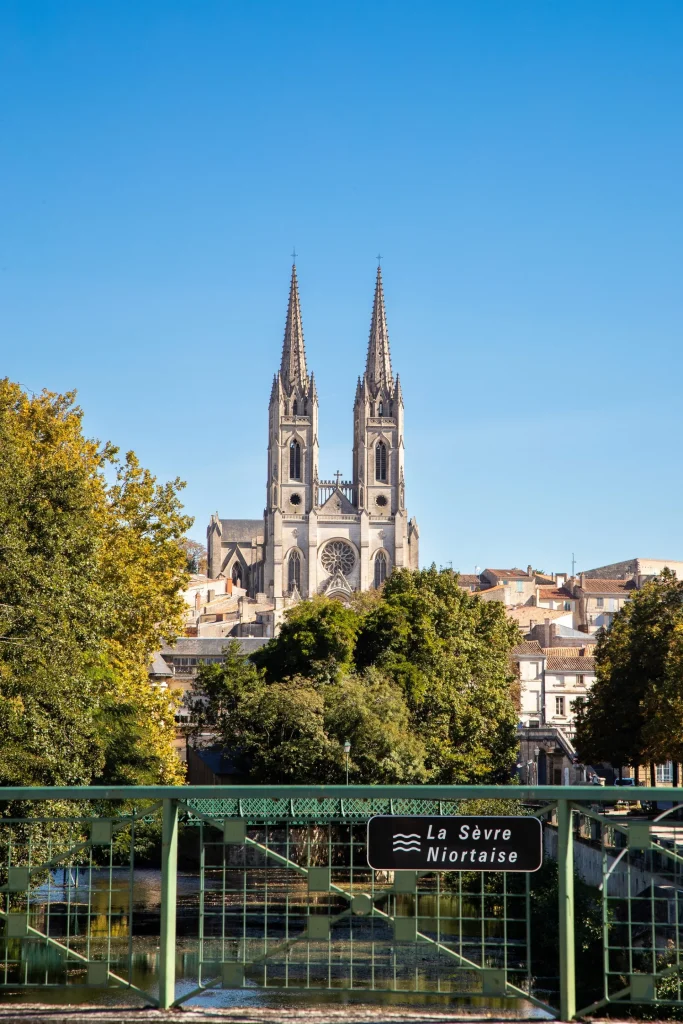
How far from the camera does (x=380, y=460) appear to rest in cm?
15062

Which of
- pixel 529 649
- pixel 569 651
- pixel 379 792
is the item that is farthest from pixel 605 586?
pixel 379 792

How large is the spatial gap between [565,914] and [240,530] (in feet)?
577

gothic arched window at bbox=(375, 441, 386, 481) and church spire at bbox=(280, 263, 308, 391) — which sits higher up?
church spire at bbox=(280, 263, 308, 391)

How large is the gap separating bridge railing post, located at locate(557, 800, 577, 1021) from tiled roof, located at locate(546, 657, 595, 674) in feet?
272

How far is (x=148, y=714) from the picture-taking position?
33.4 metres

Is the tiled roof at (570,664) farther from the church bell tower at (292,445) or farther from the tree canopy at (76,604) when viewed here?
the tree canopy at (76,604)

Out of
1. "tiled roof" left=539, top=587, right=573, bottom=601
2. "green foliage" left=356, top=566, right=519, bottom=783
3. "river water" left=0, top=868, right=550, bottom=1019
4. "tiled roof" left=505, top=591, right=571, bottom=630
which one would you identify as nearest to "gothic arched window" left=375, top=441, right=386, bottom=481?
"tiled roof" left=539, top=587, right=573, bottom=601

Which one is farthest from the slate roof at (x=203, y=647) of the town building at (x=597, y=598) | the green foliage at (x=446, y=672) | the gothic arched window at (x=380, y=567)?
the town building at (x=597, y=598)

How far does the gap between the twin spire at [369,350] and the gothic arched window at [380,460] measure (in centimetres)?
668

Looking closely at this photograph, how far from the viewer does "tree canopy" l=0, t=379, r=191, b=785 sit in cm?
2306

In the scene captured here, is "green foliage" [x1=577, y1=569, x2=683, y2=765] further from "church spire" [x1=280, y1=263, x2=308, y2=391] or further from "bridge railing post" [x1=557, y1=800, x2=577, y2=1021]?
"church spire" [x1=280, y1=263, x2=308, y2=391]

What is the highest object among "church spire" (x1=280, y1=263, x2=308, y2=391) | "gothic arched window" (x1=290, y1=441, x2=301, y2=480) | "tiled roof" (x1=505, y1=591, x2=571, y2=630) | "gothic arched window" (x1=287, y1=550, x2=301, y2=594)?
"church spire" (x1=280, y1=263, x2=308, y2=391)

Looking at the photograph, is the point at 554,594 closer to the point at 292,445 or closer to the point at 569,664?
the point at 292,445

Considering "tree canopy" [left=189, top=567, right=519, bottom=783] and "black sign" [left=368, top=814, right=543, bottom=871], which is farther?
"tree canopy" [left=189, top=567, right=519, bottom=783]
